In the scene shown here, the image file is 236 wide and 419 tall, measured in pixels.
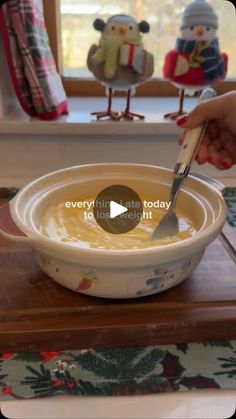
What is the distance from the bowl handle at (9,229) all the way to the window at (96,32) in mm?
594

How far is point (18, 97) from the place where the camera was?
2.72 ft

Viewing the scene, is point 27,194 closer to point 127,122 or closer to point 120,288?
point 120,288

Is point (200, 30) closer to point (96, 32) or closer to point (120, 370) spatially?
point (96, 32)

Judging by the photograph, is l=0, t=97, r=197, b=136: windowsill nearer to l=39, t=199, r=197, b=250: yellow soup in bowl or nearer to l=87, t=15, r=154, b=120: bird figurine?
l=87, t=15, r=154, b=120: bird figurine

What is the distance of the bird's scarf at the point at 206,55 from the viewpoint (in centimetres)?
80

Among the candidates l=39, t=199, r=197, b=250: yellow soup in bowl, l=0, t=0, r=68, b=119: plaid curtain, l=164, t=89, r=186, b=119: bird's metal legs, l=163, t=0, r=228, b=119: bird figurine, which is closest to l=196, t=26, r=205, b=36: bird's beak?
l=163, t=0, r=228, b=119: bird figurine

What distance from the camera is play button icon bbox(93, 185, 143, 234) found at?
1.81 feet

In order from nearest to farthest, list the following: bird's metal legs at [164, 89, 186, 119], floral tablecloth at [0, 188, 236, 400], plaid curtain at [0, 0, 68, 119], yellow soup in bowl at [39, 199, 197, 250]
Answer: floral tablecloth at [0, 188, 236, 400], yellow soup in bowl at [39, 199, 197, 250], plaid curtain at [0, 0, 68, 119], bird's metal legs at [164, 89, 186, 119]

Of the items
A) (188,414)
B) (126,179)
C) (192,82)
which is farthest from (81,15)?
(188,414)

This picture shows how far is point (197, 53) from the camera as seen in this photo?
0.80 metres

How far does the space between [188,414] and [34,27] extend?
71cm

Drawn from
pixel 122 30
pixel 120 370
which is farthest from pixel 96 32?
pixel 120 370

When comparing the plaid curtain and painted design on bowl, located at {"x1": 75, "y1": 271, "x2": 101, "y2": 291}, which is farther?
the plaid curtain

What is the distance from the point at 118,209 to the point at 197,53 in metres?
0.39
